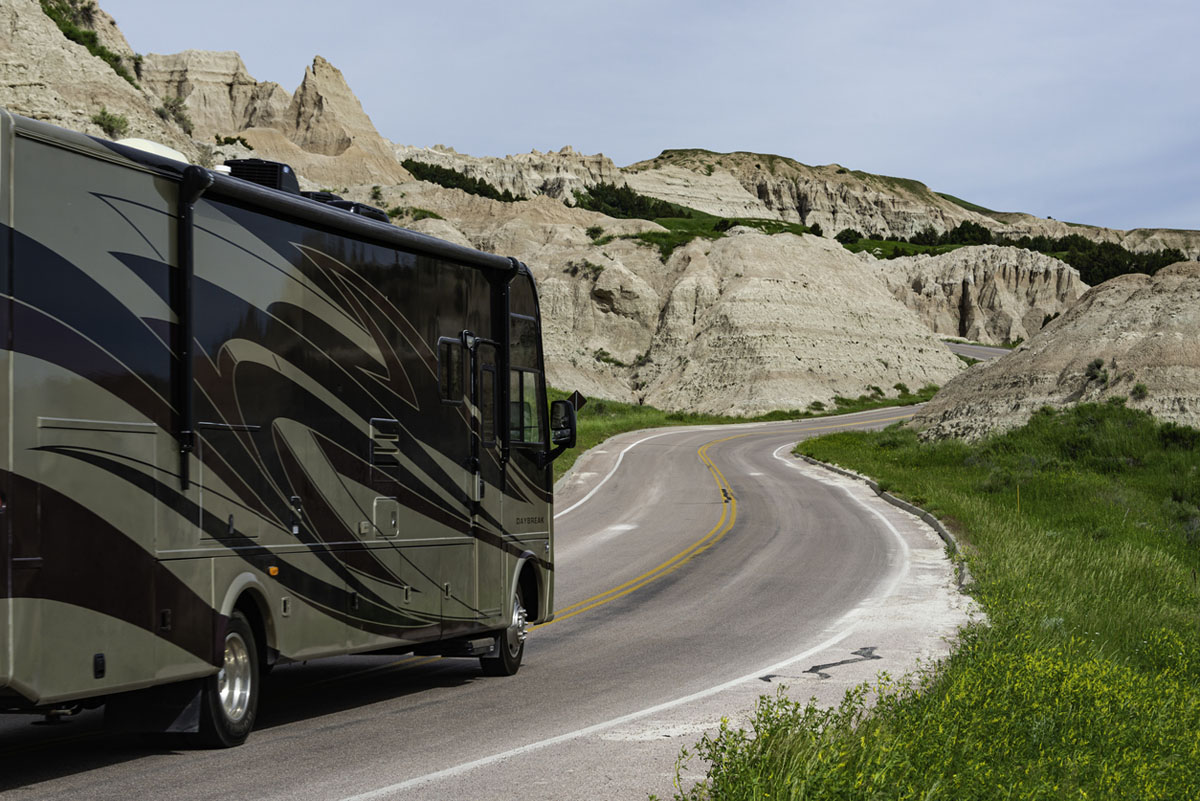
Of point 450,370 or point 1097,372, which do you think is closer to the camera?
point 450,370

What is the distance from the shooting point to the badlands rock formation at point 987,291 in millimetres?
126312

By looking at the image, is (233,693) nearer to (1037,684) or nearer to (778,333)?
(1037,684)

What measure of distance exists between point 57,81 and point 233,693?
47.0 metres

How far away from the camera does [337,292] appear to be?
33.7 ft

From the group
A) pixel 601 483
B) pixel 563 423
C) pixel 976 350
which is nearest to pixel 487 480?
pixel 563 423

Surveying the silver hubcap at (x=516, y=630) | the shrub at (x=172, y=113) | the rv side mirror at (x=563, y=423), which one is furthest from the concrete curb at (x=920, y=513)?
the shrub at (x=172, y=113)

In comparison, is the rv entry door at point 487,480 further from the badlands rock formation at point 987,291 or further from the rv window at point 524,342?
the badlands rock formation at point 987,291

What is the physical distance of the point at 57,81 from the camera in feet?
162

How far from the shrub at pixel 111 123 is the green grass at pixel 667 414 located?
22300 mm

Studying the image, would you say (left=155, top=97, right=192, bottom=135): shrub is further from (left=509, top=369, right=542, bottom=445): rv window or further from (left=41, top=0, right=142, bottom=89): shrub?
(left=509, top=369, right=542, bottom=445): rv window

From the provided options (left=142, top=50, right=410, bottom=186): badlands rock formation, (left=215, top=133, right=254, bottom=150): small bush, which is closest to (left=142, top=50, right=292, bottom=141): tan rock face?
(left=142, top=50, right=410, bottom=186): badlands rock formation

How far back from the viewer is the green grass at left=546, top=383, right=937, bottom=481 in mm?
61594

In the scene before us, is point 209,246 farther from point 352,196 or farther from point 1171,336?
point 352,196

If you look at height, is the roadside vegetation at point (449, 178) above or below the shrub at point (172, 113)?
above
